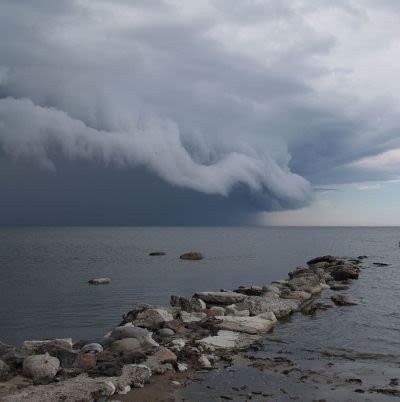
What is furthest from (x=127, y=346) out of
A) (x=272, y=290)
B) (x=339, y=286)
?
(x=339, y=286)

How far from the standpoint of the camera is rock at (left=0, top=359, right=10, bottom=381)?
37.4 feet

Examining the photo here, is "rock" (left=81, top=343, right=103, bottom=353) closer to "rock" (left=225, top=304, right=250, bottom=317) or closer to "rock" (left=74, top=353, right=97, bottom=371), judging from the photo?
"rock" (left=74, top=353, right=97, bottom=371)

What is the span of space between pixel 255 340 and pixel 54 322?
1002cm

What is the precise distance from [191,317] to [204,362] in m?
5.98

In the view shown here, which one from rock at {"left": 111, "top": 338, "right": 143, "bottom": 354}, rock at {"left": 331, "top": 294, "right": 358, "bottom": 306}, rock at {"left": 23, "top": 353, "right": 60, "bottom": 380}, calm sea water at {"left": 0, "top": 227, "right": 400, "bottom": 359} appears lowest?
calm sea water at {"left": 0, "top": 227, "right": 400, "bottom": 359}

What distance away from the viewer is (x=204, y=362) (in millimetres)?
13367

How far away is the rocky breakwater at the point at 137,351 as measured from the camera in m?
11.0

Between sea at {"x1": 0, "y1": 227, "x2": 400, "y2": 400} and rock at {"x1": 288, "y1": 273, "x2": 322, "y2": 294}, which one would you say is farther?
rock at {"x1": 288, "y1": 273, "x2": 322, "y2": 294}

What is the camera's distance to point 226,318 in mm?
19109

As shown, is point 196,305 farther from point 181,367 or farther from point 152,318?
point 181,367

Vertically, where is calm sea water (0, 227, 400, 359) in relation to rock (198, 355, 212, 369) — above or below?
below

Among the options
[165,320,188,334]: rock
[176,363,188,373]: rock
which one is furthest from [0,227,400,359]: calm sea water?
[176,363,188,373]: rock

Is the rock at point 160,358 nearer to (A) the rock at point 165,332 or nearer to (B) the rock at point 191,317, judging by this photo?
(A) the rock at point 165,332

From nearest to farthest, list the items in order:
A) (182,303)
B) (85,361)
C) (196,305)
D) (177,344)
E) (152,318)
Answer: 1. (85,361)
2. (177,344)
3. (152,318)
4. (196,305)
5. (182,303)
